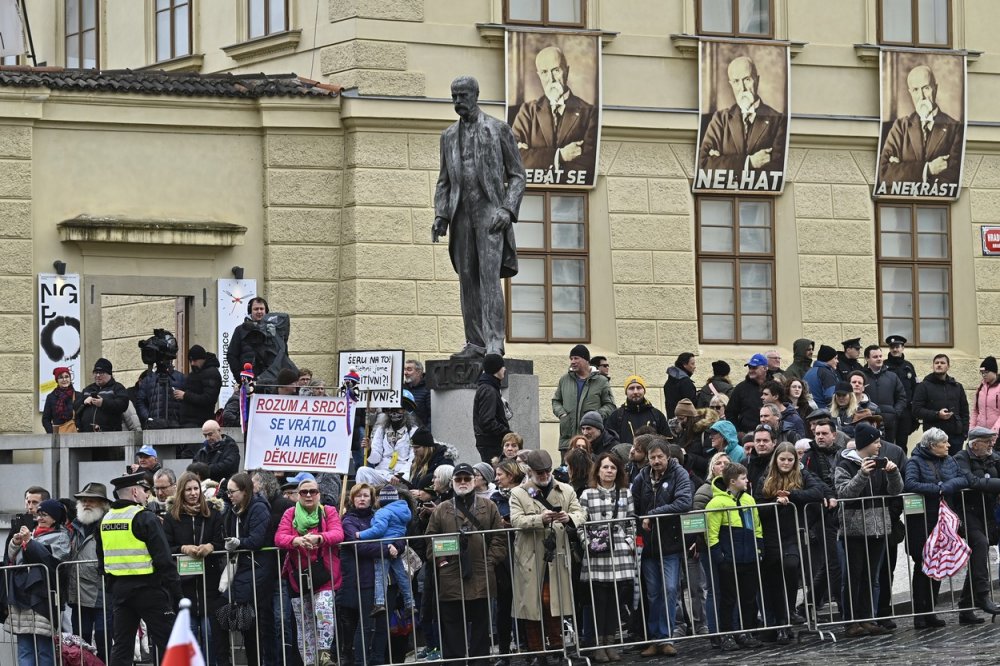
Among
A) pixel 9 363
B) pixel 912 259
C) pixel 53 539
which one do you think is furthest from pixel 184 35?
pixel 53 539

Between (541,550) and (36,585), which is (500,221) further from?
(36,585)

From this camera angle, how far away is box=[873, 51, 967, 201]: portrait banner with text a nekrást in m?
28.2

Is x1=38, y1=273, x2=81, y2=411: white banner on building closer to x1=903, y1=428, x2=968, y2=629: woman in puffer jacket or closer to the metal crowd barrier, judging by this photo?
the metal crowd barrier

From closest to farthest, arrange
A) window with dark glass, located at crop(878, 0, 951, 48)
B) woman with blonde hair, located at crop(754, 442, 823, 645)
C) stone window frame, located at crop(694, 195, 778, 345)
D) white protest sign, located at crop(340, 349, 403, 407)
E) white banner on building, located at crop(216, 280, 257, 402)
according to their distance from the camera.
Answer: woman with blonde hair, located at crop(754, 442, 823, 645) < white protest sign, located at crop(340, 349, 403, 407) < white banner on building, located at crop(216, 280, 257, 402) < stone window frame, located at crop(694, 195, 778, 345) < window with dark glass, located at crop(878, 0, 951, 48)

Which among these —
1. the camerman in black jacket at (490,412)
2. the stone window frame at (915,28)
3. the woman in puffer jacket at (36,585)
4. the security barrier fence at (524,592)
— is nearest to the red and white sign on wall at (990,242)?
the stone window frame at (915,28)

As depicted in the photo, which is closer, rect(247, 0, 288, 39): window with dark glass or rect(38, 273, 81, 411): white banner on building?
rect(38, 273, 81, 411): white banner on building

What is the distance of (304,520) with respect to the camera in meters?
16.2

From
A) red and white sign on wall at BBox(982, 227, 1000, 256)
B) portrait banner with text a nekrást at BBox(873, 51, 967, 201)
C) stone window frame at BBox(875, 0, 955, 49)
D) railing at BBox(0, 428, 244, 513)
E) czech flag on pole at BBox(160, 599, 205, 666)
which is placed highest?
stone window frame at BBox(875, 0, 955, 49)

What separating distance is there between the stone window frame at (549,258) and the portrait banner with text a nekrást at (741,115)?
146 cm

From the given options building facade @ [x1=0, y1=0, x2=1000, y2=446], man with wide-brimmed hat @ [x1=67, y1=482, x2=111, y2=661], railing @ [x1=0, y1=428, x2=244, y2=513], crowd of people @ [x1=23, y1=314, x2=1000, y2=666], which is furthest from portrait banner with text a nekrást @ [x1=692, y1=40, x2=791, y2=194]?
man with wide-brimmed hat @ [x1=67, y1=482, x2=111, y2=661]

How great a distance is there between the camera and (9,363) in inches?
984

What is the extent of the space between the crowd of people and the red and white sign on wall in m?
11.3

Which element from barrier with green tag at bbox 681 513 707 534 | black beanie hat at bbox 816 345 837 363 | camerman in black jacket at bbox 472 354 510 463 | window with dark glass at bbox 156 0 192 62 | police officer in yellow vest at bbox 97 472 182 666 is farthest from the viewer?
window with dark glass at bbox 156 0 192 62

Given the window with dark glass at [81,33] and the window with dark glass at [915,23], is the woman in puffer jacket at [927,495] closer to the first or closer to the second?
the window with dark glass at [915,23]
